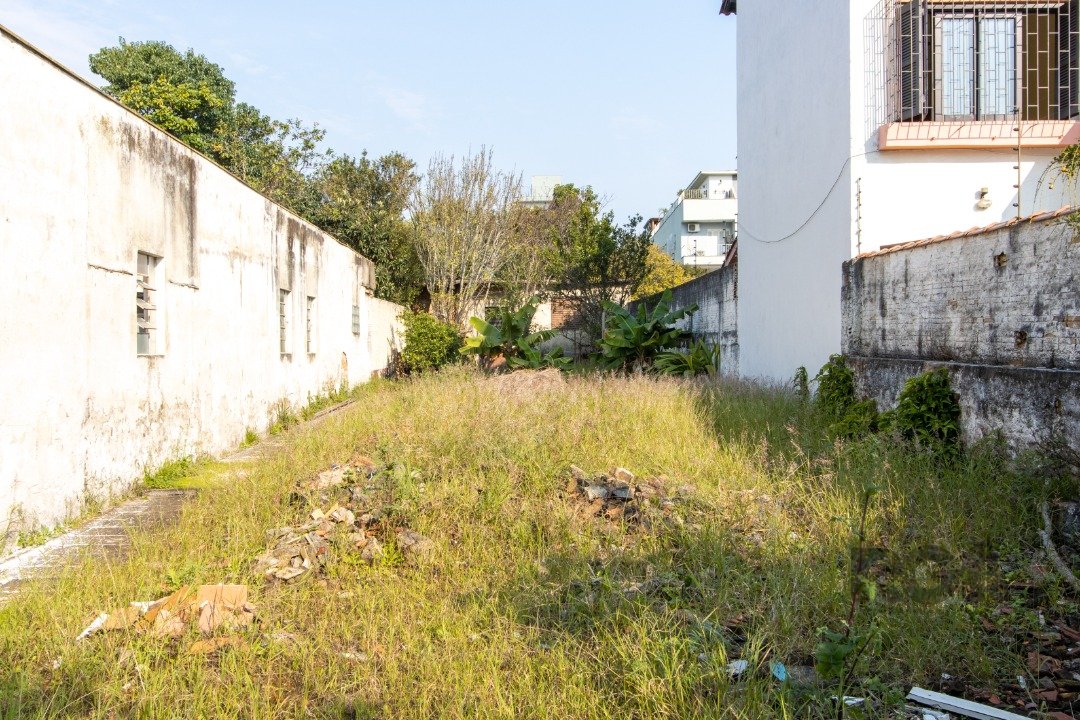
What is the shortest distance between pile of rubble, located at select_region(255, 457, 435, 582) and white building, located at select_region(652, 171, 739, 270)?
33.5 m

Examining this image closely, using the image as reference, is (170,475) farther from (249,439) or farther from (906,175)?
(906,175)

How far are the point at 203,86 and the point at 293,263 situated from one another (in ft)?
49.2

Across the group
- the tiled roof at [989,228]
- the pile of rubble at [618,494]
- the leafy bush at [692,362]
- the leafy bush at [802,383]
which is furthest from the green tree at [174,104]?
the pile of rubble at [618,494]

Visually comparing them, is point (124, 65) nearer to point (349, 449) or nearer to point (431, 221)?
point (431, 221)

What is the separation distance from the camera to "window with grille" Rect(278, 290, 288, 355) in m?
12.2

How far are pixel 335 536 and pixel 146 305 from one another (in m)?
3.98

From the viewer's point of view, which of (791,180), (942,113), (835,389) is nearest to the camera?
(835,389)

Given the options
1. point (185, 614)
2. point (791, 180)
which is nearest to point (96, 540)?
point (185, 614)

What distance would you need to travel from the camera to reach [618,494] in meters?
5.76

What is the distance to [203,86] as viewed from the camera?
966 inches

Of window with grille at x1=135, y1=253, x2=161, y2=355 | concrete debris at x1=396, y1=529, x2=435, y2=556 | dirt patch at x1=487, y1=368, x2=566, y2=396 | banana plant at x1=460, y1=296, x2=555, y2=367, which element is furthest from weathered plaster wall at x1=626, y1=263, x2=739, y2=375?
concrete debris at x1=396, y1=529, x2=435, y2=556

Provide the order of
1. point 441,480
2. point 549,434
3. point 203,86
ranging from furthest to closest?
point 203,86
point 549,434
point 441,480

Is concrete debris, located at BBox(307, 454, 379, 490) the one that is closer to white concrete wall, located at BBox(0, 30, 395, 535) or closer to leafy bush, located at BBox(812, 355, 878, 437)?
white concrete wall, located at BBox(0, 30, 395, 535)

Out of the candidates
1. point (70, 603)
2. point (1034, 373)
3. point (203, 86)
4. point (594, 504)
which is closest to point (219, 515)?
point (70, 603)
